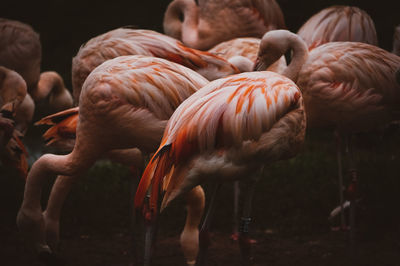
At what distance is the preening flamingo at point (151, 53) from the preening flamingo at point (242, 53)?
0.15 m

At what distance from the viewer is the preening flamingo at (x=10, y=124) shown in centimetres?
347

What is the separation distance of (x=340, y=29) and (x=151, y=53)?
59.8 inches

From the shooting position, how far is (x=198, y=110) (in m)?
2.37

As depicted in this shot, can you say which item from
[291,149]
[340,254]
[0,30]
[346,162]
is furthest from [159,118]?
[346,162]

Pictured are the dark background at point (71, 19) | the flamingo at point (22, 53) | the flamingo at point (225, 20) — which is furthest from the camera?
the dark background at point (71, 19)

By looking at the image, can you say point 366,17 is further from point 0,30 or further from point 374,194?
point 0,30

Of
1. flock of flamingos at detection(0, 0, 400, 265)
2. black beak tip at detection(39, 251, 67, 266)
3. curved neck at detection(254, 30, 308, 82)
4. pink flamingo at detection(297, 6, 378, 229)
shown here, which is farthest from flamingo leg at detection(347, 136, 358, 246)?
black beak tip at detection(39, 251, 67, 266)

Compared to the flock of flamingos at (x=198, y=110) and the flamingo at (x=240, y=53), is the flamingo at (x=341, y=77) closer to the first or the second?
the flock of flamingos at (x=198, y=110)

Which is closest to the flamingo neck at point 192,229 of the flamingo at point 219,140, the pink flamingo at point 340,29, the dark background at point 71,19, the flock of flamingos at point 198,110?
the flock of flamingos at point 198,110

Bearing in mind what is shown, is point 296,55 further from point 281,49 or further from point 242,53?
point 242,53

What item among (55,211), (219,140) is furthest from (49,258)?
(219,140)

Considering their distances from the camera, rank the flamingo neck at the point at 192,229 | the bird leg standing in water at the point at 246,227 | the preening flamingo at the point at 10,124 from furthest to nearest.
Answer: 1. the preening flamingo at the point at 10,124
2. the flamingo neck at the point at 192,229
3. the bird leg standing in water at the point at 246,227

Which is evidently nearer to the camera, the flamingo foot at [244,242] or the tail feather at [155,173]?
the tail feather at [155,173]

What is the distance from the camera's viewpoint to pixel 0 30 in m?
4.97
